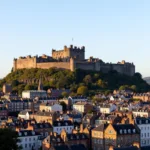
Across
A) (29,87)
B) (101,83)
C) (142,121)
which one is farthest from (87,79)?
(142,121)

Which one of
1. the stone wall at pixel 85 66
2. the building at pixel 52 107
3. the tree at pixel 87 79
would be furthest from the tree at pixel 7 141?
the stone wall at pixel 85 66

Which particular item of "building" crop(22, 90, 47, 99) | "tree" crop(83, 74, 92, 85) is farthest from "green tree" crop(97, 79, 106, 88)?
"building" crop(22, 90, 47, 99)

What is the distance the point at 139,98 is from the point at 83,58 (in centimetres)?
3639

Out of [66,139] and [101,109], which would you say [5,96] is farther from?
[66,139]

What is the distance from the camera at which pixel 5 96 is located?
272ft

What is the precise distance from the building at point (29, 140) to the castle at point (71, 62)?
2421 inches

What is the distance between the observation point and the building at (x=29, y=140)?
39594mm

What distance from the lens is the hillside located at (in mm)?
94875

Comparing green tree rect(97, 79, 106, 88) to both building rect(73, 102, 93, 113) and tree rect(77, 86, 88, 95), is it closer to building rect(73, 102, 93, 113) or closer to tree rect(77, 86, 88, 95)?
tree rect(77, 86, 88, 95)

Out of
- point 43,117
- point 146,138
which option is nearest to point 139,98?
point 43,117

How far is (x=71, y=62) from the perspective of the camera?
10238cm

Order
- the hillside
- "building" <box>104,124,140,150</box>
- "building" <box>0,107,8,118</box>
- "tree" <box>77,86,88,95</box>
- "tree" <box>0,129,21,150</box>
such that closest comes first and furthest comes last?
"tree" <box>0,129,21,150</box> → "building" <box>104,124,140,150</box> → "building" <box>0,107,8,118</box> → "tree" <box>77,86,88,95</box> → the hillside

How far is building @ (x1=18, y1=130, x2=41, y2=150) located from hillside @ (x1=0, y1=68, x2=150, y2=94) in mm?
49721

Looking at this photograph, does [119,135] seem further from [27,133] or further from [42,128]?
[42,128]
